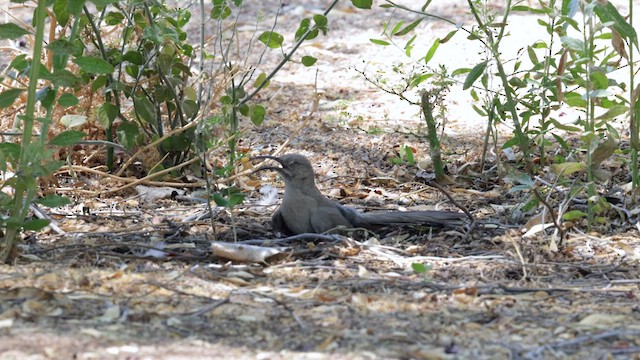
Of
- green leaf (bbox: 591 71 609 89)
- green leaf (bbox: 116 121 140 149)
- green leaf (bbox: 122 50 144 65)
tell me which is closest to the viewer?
green leaf (bbox: 591 71 609 89)

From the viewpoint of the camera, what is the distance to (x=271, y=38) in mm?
5027

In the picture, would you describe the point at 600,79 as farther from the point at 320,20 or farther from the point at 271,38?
the point at 271,38

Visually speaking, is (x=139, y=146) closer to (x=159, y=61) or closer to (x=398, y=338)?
(x=159, y=61)

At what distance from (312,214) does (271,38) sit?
100 cm

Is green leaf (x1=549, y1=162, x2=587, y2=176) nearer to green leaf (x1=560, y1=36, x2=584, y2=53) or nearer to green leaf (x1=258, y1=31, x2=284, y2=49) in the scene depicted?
green leaf (x1=560, y1=36, x2=584, y2=53)

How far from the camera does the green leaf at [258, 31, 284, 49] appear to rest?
4938mm

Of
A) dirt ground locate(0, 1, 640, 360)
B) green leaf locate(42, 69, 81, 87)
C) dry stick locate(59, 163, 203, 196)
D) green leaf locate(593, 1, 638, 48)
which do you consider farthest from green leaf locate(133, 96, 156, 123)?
green leaf locate(593, 1, 638, 48)

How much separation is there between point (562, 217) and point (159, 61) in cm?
211

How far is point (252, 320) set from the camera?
3264 millimetres

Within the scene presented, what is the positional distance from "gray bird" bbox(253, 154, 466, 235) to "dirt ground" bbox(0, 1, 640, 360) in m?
0.08

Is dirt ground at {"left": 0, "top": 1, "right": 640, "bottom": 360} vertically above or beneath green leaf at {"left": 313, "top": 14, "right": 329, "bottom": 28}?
beneath

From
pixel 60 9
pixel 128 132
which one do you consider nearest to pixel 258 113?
pixel 128 132

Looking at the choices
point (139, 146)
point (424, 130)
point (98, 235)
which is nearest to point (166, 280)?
point (98, 235)

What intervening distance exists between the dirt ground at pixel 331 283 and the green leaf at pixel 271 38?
80 cm
